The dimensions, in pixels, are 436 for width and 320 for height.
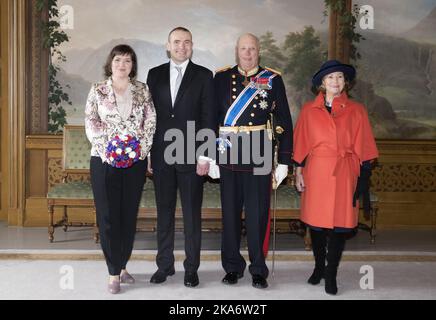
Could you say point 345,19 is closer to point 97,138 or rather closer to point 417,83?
point 417,83

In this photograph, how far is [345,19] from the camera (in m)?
5.71

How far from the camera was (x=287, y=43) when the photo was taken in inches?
229

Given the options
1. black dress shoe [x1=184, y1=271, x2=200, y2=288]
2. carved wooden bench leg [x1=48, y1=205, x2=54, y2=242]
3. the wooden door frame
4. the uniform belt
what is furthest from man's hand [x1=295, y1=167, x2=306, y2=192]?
the wooden door frame

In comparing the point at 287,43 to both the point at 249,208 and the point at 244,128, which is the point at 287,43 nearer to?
the point at 244,128

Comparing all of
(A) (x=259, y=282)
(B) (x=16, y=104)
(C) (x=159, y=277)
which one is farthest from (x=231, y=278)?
(B) (x=16, y=104)

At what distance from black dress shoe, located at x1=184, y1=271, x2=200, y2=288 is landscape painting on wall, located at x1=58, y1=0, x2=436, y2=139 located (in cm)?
272

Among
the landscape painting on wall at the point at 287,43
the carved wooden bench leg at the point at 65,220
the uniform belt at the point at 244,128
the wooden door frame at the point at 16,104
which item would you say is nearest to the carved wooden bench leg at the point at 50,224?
the carved wooden bench leg at the point at 65,220

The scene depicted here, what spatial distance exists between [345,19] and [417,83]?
3.48 feet

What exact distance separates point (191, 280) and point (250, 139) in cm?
104

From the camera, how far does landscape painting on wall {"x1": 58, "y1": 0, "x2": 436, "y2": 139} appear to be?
579 centimetres

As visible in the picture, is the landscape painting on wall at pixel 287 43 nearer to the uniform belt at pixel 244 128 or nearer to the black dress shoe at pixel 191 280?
the uniform belt at pixel 244 128

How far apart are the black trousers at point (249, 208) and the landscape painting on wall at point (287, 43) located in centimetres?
236

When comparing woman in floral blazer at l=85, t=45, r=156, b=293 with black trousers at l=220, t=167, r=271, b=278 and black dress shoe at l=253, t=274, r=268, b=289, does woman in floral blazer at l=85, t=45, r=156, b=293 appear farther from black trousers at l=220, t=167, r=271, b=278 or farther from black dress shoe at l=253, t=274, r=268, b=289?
black dress shoe at l=253, t=274, r=268, b=289

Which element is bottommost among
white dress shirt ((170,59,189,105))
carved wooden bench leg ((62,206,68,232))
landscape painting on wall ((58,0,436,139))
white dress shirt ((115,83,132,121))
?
carved wooden bench leg ((62,206,68,232))
